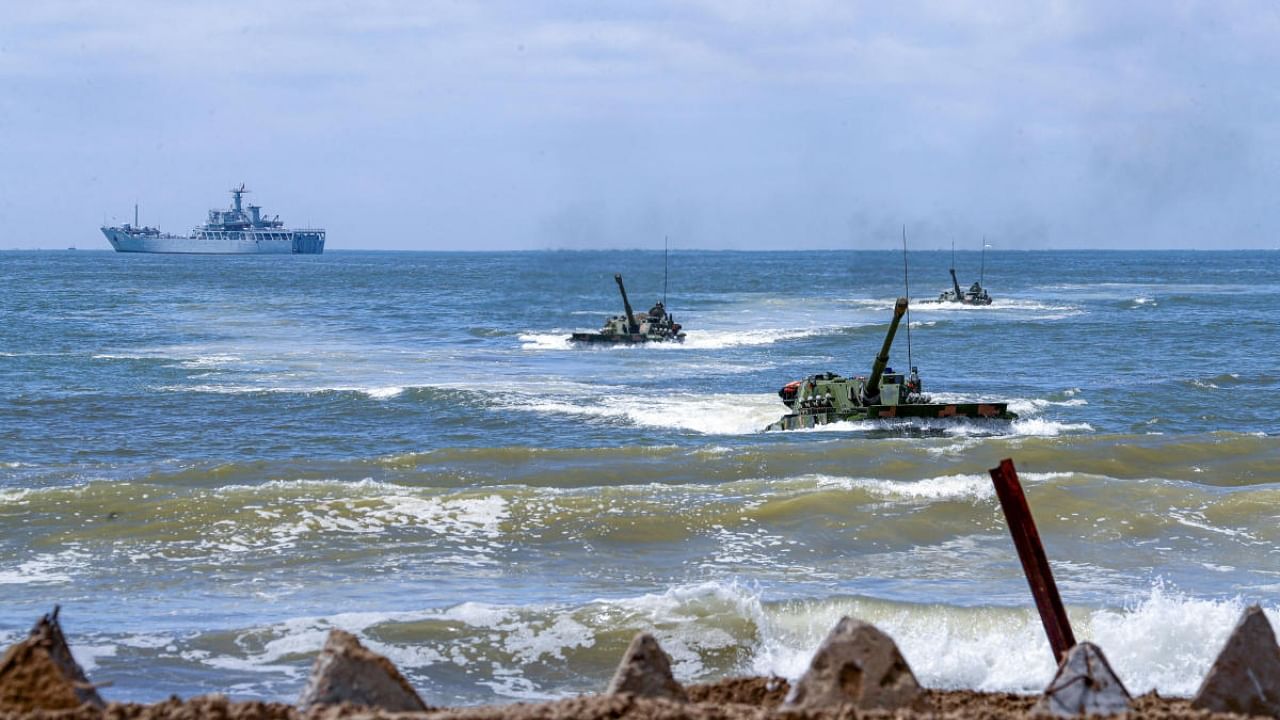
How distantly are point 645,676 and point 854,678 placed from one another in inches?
41.2

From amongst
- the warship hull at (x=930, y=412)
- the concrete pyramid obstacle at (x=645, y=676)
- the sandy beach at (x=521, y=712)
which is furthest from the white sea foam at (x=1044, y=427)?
the sandy beach at (x=521, y=712)

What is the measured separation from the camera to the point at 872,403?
29.3 metres

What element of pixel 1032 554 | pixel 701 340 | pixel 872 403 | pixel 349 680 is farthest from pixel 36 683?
pixel 701 340

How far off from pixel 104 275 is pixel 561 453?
348 feet

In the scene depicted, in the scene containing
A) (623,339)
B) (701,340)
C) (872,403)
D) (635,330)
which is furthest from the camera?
(701,340)

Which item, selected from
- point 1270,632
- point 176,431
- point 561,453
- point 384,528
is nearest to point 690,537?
point 384,528

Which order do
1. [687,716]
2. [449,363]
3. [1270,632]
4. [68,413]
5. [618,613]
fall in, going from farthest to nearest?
[449,363]
[68,413]
[618,613]
[1270,632]
[687,716]

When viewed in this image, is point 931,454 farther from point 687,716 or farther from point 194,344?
point 194,344

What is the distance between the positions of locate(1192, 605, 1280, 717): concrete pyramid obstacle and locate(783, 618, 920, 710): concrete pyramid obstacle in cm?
161

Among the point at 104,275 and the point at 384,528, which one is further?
the point at 104,275

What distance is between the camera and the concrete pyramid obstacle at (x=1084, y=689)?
7.23m

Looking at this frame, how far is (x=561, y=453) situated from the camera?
26000 millimetres

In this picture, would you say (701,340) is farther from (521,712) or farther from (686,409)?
(521,712)

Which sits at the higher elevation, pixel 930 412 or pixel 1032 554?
pixel 1032 554
